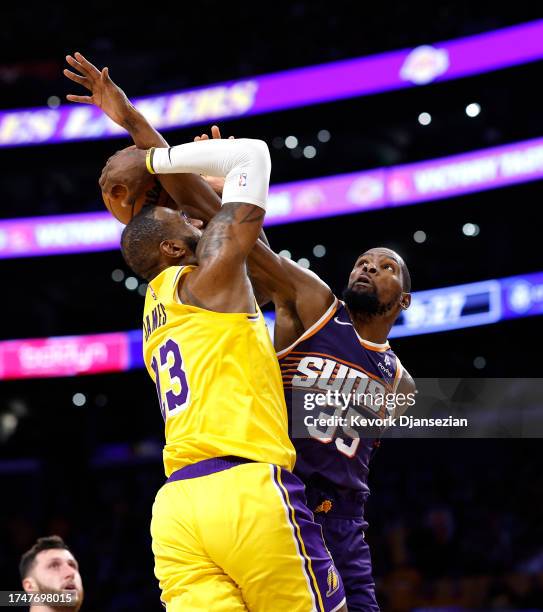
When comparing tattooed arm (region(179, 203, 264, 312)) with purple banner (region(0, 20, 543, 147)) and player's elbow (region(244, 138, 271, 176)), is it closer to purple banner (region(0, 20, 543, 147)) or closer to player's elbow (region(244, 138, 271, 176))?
player's elbow (region(244, 138, 271, 176))

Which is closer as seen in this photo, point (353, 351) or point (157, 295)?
point (157, 295)

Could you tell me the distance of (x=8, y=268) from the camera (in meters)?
15.1

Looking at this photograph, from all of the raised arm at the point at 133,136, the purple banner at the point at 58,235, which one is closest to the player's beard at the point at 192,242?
the raised arm at the point at 133,136

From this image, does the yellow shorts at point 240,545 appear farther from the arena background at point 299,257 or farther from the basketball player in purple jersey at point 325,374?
the arena background at point 299,257

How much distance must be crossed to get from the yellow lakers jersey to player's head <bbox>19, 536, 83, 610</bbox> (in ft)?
9.29

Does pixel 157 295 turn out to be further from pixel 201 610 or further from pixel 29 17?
pixel 29 17

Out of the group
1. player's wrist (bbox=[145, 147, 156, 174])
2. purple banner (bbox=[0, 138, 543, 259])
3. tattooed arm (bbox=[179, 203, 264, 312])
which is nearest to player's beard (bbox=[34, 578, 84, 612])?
tattooed arm (bbox=[179, 203, 264, 312])

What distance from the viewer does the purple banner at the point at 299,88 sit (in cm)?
1323

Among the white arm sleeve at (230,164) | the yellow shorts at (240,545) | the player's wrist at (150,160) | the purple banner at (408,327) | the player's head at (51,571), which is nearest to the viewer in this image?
the yellow shorts at (240,545)

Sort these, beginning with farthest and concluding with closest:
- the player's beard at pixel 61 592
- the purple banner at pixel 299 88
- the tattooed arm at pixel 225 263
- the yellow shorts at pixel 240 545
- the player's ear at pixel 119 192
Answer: the purple banner at pixel 299 88 → the player's beard at pixel 61 592 → the player's ear at pixel 119 192 → the tattooed arm at pixel 225 263 → the yellow shorts at pixel 240 545

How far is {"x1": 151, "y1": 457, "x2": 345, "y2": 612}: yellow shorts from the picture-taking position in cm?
307

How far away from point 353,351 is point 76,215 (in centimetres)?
1117

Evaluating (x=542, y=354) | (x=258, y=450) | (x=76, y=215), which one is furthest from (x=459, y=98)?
(x=258, y=450)

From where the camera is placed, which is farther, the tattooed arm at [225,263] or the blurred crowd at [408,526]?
the blurred crowd at [408,526]
